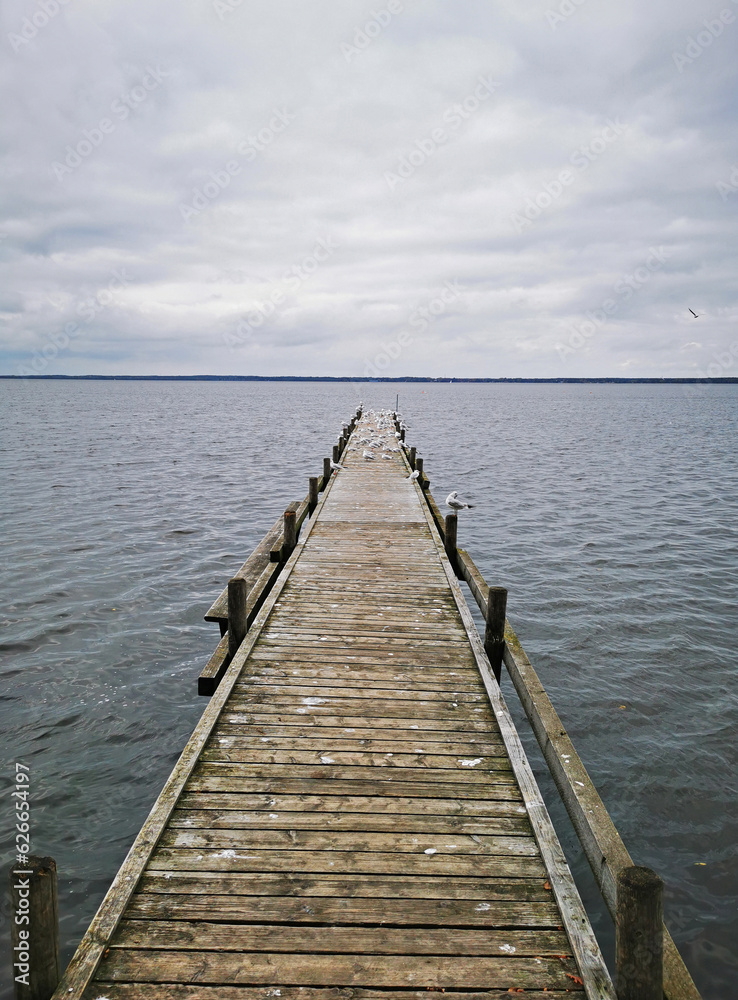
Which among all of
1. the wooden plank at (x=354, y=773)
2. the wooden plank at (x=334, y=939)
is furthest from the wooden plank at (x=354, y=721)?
the wooden plank at (x=334, y=939)

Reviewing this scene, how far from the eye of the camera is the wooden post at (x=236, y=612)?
22.7 feet

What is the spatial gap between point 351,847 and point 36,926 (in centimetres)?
186

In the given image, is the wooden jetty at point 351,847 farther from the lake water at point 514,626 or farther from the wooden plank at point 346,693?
the lake water at point 514,626

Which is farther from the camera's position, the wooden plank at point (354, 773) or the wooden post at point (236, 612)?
the wooden post at point (236, 612)

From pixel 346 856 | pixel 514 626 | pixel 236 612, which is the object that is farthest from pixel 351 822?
pixel 514 626

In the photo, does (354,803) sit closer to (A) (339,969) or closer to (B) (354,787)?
(B) (354,787)

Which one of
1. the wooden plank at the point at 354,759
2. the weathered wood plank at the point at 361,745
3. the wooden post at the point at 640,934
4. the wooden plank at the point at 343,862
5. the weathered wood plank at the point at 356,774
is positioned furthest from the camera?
the weathered wood plank at the point at 361,745

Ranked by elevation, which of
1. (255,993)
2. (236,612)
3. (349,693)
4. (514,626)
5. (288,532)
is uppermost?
(288,532)

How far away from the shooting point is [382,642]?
7.26 metres

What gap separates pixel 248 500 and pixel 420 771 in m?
17.6

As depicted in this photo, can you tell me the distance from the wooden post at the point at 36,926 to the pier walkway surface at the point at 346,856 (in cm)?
17

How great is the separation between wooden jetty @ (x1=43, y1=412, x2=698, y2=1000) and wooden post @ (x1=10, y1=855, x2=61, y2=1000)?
13 centimetres

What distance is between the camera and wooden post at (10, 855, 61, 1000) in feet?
9.18

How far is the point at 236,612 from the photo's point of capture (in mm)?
6992
